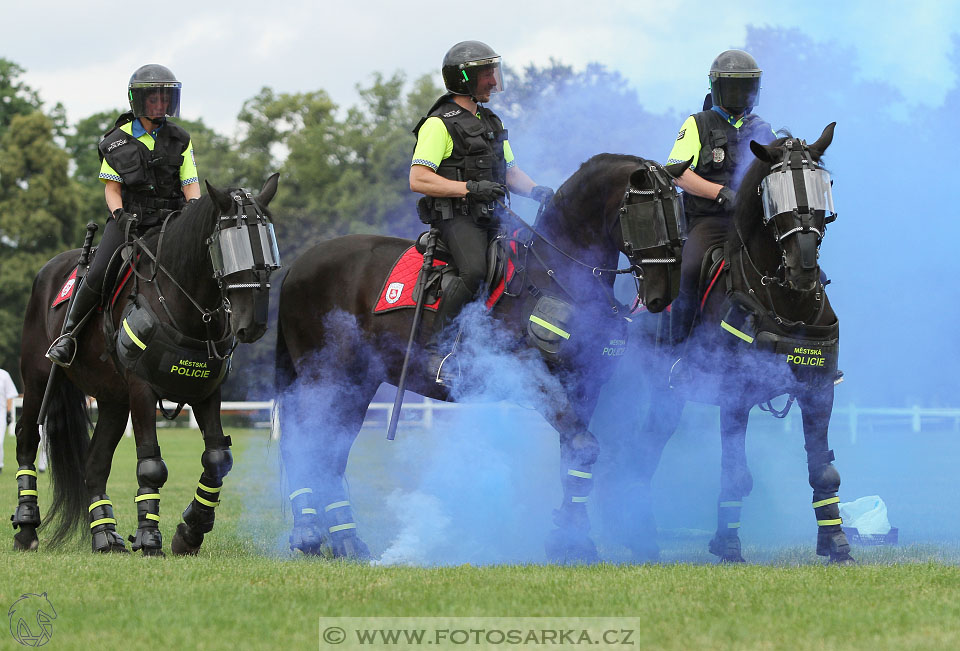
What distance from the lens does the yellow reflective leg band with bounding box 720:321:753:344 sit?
8258mm

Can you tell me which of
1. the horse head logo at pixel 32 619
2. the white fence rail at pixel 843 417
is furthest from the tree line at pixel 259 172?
the horse head logo at pixel 32 619

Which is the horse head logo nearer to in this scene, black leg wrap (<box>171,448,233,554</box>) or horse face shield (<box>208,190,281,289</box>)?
black leg wrap (<box>171,448,233,554</box>)

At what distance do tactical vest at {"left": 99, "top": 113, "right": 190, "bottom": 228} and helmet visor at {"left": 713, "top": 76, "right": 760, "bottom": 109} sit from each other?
14.6 feet

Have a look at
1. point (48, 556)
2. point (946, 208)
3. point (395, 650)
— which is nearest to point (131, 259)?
point (48, 556)

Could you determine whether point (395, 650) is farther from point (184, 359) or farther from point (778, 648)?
point (184, 359)

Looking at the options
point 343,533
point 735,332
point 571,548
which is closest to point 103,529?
point 343,533

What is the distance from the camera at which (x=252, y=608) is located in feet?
20.0

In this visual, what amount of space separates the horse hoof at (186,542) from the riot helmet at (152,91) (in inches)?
132

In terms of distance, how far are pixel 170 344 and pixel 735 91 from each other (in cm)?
474

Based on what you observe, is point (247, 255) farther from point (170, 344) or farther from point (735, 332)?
point (735, 332)

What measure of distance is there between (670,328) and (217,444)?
363 cm

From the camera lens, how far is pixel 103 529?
30.7 feet

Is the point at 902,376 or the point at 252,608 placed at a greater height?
the point at 902,376

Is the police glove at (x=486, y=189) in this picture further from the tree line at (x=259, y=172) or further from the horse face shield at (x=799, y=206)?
the tree line at (x=259, y=172)
